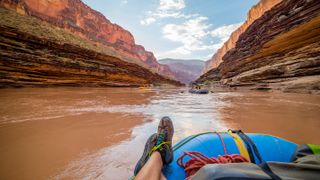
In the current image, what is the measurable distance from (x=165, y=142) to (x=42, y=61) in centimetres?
1607

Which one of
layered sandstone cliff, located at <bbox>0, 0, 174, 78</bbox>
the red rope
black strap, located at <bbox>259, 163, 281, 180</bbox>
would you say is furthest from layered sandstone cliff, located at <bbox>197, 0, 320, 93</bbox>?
layered sandstone cliff, located at <bbox>0, 0, 174, 78</bbox>

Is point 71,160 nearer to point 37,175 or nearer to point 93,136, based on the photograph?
point 37,175

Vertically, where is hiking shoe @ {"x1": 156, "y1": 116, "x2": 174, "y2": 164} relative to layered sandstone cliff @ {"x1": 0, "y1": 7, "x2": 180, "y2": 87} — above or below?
below

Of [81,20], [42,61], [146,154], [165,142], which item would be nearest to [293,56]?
[165,142]

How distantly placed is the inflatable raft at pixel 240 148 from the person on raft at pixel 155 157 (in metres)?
0.07

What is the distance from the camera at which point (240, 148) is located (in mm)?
1323

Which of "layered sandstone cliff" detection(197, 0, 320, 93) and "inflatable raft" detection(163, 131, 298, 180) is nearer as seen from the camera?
"inflatable raft" detection(163, 131, 298, 180)

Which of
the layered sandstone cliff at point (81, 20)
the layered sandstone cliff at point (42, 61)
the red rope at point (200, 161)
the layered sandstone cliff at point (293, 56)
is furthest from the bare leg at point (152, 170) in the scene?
the layered sandstone cliff at point (81, 20)

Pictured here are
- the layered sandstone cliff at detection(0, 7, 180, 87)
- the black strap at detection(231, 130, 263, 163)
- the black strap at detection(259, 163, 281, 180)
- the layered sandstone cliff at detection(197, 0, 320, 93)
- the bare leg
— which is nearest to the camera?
the black strap at detection(259, 163, 281, 180)

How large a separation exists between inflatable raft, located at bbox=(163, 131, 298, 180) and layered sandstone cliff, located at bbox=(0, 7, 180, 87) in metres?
14.5

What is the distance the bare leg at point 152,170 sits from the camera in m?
1.13

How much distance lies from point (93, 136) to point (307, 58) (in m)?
12.9

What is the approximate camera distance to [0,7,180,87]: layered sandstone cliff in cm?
1166

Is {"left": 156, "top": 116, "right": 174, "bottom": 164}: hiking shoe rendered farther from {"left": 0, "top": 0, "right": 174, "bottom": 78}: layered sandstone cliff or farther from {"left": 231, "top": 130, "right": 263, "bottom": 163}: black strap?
{"left": 0, "top": 0, "right": 174, "bottom": 78}: layered sandstone cliff
